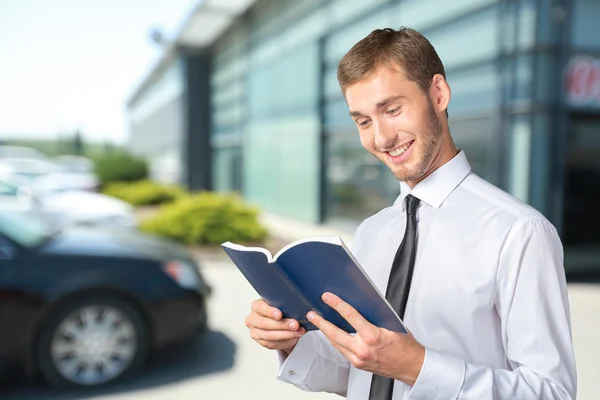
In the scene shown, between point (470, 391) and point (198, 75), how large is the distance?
22.1 m

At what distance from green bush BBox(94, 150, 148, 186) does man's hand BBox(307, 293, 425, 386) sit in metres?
22.0

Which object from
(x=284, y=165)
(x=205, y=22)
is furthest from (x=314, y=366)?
(x=205, y=22)

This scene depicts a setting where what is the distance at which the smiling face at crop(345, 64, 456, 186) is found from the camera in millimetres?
1314

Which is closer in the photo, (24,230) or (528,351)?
(528,351)

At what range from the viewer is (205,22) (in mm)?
18078

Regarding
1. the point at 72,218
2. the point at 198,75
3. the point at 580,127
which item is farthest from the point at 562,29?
the point at 198,75

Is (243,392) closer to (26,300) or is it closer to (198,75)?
(26,300)

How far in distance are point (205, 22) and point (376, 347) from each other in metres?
18.3

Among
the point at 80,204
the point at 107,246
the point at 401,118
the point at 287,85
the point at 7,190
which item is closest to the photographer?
the point at 401,118

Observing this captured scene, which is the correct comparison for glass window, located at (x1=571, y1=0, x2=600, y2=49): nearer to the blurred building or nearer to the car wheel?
the blurred building

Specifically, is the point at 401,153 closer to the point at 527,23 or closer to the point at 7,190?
the point at 527,23

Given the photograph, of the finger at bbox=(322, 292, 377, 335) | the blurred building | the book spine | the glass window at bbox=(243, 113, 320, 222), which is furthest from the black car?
→ the glass window at bbox=(243, 113, 320, 222)

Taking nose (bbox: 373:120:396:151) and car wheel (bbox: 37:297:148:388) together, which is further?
car wheel (bbox: 37:297:148:388)

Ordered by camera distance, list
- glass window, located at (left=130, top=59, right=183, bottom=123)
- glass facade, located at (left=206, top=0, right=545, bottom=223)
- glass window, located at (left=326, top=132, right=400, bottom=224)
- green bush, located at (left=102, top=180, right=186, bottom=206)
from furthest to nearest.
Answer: glass window, located at (left=130, top=59, right=183, bottom=123), green bush, located at (left=102, top=180, right=186, bottom=206), glass window, located at (left=326, top=132, right=400, bottom=224), glass facade, located at (left=206, top=0, right=545, bottom=223)
